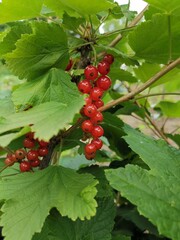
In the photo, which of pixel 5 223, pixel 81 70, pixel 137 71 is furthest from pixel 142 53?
pixel 5 223

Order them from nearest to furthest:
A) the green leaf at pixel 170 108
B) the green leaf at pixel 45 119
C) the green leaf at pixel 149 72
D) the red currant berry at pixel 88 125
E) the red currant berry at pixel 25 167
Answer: the green leaf at pixel 45 119 → the red currant berry at pixel 88 125 → the red currant berry at pixel 25 167 → the green leaf at pixel 149 72 → the green leaf at pixel 170 108

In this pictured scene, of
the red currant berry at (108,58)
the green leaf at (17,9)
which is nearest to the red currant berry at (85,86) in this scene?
the red currant berry at (108,58)

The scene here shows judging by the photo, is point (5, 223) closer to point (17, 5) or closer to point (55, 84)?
point (55, 84)

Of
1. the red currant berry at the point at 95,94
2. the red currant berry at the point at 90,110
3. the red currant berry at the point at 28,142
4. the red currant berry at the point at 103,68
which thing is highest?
the red currant berry at the point at 103,68

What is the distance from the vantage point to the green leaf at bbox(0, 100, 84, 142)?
2.16 feet

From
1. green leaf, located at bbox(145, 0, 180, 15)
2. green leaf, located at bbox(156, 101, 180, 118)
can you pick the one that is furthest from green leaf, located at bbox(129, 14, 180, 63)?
green leaf, located at bbox(156, 101, 180, 118)

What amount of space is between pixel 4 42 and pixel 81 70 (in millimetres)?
217

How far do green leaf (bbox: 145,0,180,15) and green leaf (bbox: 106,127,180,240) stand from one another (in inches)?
13.0

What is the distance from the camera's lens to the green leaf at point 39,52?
897 mm

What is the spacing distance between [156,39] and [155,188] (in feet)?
1.41

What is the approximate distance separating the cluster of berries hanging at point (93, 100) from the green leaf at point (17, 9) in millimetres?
208

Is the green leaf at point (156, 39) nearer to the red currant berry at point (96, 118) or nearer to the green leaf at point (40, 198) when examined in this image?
the red currant berry at point (96, 118)

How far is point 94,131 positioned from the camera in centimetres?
91

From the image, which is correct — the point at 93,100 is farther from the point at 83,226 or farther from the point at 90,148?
the point at 83,226
